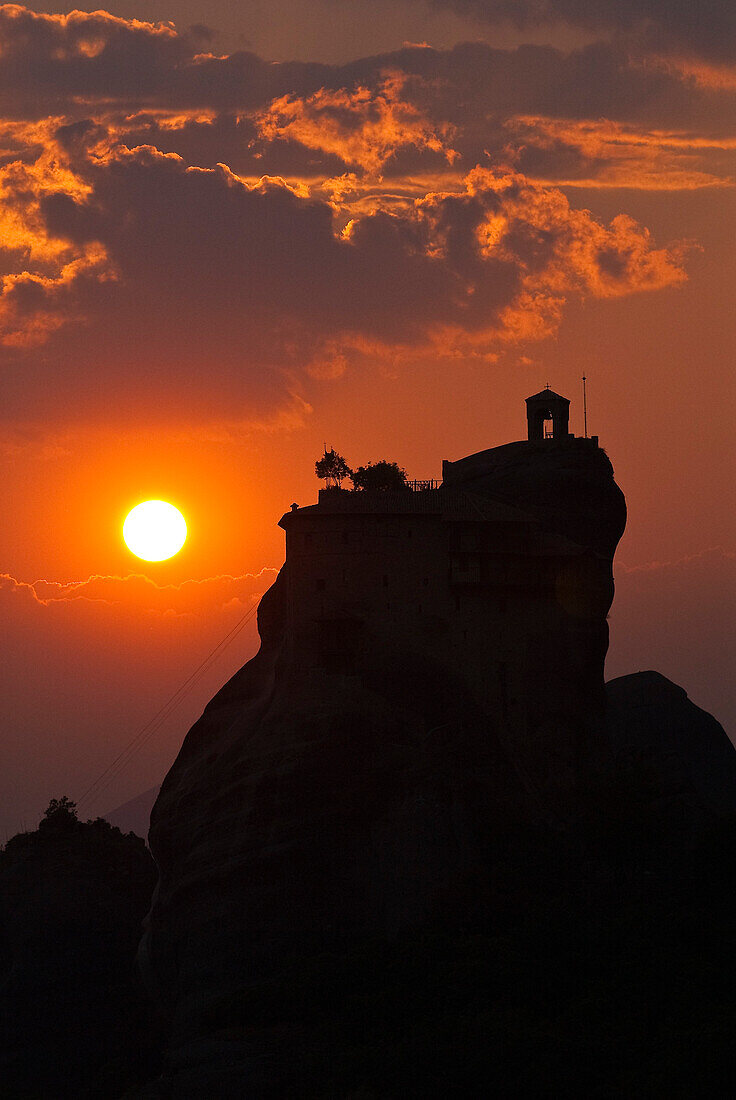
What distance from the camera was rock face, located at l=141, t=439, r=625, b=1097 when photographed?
87.5 meters

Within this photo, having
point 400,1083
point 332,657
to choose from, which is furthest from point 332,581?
point 400,1083

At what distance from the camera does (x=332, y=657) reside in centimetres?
9312

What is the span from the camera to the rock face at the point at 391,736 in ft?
287

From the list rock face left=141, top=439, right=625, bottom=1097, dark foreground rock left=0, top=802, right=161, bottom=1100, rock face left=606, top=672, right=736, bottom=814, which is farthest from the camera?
rock face left=606, top=672, right=736, bottom=814

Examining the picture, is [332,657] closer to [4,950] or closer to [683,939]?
[683,939]

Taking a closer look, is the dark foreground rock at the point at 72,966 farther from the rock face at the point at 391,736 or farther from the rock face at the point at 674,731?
the rock face at the point at 674,731

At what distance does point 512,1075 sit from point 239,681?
147 ft

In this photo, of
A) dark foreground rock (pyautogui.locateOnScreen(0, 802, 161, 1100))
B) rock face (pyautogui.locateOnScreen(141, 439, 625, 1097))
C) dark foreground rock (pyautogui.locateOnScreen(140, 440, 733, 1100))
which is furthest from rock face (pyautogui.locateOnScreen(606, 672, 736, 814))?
dark foreground rock (pyautogui.locateOnScreen(0, 802, 161, 1100))

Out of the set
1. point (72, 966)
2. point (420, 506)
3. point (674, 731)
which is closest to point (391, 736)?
point (420, 506)

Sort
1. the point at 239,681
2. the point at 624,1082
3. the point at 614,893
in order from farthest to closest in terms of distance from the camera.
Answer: the point at 239,681, the point at 614,893, the point at 624,1082

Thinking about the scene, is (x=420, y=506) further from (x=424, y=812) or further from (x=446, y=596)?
(x=424, y=812)

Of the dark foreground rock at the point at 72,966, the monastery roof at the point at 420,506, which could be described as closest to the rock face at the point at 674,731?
the monastery roof at the point at 420,506

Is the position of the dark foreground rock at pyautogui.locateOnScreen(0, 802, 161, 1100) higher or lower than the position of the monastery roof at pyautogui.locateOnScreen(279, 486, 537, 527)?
lower

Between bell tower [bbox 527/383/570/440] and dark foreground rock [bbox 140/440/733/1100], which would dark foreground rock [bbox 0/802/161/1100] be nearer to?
dark foreground rock [bbox 140/440/733/1100]
